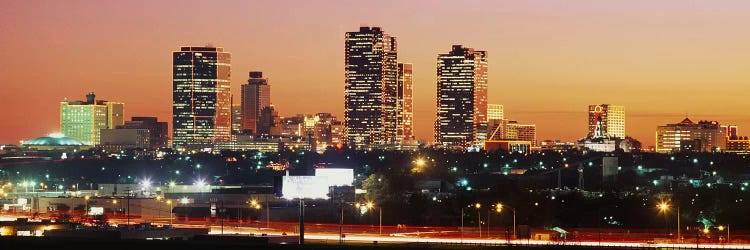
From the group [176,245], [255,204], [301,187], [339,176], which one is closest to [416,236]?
[301,187]

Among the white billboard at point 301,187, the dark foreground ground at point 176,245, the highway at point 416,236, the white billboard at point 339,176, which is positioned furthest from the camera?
the white billboard at point 339,176

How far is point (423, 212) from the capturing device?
12788 centimetres

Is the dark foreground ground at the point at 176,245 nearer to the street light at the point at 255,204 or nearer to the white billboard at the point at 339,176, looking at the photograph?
the street light at the point at 255,204

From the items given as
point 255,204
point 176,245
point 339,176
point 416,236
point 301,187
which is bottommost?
point 416,236

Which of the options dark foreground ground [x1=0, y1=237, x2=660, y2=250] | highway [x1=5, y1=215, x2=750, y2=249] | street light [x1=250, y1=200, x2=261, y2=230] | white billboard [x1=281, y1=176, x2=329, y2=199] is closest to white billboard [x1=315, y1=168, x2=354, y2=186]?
street light [x1=250, y1=200, x2=261, y2=230]

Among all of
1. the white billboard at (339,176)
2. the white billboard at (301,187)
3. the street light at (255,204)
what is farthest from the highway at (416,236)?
the white billboard at (339,176)

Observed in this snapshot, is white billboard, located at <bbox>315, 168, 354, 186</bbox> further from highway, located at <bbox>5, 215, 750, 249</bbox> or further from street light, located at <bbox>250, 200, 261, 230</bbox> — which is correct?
highway, located at <bbox>5, 215, 750, 249</bbox>

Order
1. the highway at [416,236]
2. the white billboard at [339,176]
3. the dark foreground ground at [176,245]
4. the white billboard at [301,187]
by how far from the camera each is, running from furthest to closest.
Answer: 1. the white billboard at [339,176]
2. the white billboard at [301,187]
3. the highway at [416,236]
4. the dark foreground ground at [176,245]

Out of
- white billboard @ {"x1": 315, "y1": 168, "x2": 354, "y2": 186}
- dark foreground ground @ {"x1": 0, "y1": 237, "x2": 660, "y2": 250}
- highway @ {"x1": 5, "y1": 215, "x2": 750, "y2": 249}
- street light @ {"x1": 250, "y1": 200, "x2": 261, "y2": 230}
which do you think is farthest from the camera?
white billboard @ {"x1": 315, "y1": 168, "x2": 354, "y2": 186}

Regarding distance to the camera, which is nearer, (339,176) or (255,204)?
(255,204)

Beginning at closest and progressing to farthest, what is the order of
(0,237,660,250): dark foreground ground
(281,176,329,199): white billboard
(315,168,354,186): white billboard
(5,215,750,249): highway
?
(0,237,660,250): dark foreground ground → (5,215,750,249): highway → (281,176,329,199): white billboard → (315,168,354,186): white billboard

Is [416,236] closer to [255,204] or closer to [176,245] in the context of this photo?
[176,245]

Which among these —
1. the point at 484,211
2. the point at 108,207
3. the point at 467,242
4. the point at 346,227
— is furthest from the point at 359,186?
the point at 467,242

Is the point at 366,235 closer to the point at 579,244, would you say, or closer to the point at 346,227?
the point at 346,227
